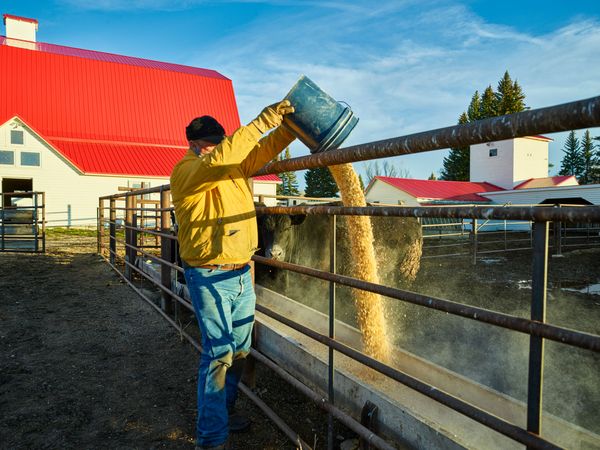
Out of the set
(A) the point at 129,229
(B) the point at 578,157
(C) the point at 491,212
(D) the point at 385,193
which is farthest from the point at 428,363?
(B) the point at 578,157

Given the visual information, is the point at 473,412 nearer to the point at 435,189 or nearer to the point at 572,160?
the point at 435,189

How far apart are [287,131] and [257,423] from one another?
1632 mm

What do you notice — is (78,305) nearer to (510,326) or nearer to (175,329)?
(175,329)

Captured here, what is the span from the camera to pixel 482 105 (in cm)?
4338

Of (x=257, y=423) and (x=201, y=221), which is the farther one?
(x=257, y=423)

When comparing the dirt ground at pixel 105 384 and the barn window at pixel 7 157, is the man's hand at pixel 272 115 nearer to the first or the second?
the dirt ground at pixel 105 384

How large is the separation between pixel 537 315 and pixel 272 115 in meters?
1.31

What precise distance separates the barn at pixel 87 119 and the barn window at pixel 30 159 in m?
0.04

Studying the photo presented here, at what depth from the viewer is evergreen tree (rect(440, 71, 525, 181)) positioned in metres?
39.7

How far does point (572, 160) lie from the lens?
59.2 meters

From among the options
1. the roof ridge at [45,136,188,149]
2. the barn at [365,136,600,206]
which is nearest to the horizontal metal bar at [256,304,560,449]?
the barn at [365,136,600,206]

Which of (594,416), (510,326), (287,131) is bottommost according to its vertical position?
(594,416)

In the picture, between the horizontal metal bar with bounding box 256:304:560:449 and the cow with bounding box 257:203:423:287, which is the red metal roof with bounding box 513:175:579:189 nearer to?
the cow with bounding box 257:203:423:287

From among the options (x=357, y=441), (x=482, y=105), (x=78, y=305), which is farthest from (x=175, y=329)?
(x=482, y=105)
